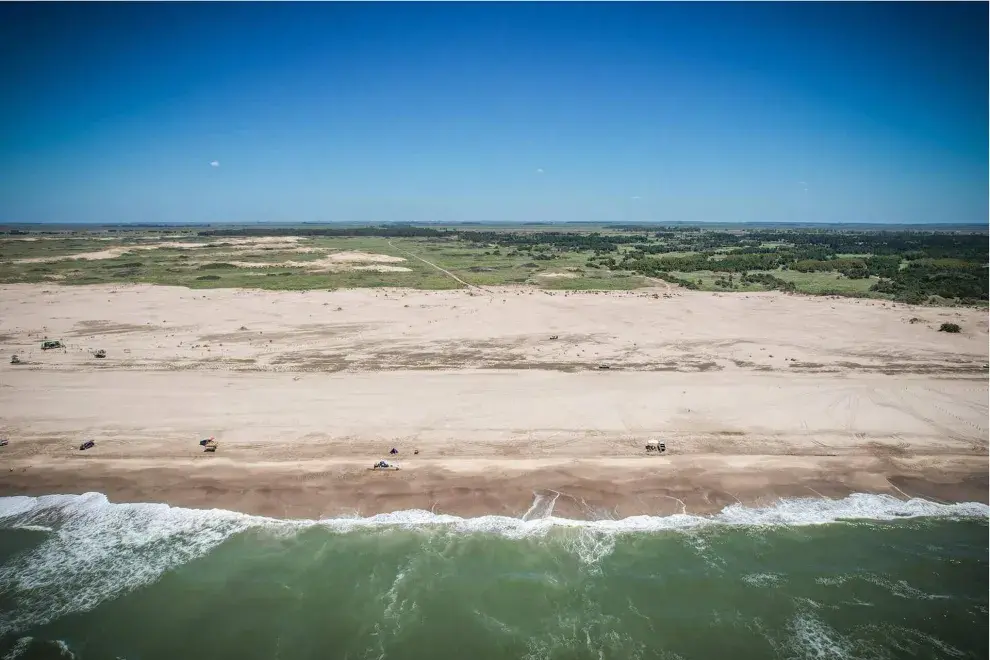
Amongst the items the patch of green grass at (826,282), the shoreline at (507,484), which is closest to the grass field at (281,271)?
the patch of green grass at (826,282)

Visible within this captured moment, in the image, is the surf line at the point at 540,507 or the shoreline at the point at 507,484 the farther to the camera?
the shoreline at the point at 507,484

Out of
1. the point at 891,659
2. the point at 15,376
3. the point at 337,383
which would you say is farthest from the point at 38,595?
the point at 891,659

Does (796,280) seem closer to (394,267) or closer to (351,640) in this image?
(394,267)

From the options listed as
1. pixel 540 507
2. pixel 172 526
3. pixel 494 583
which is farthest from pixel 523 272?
pixel 494 583

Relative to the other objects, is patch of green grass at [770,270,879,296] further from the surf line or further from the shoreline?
the surf line

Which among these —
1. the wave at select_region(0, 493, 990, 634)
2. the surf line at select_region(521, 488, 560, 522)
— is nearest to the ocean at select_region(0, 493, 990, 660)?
the wave at select_region(0, 493, 990, 634)

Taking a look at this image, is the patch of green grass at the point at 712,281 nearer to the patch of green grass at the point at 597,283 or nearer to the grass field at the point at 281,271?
the patch of green grass at the point at 597,283
